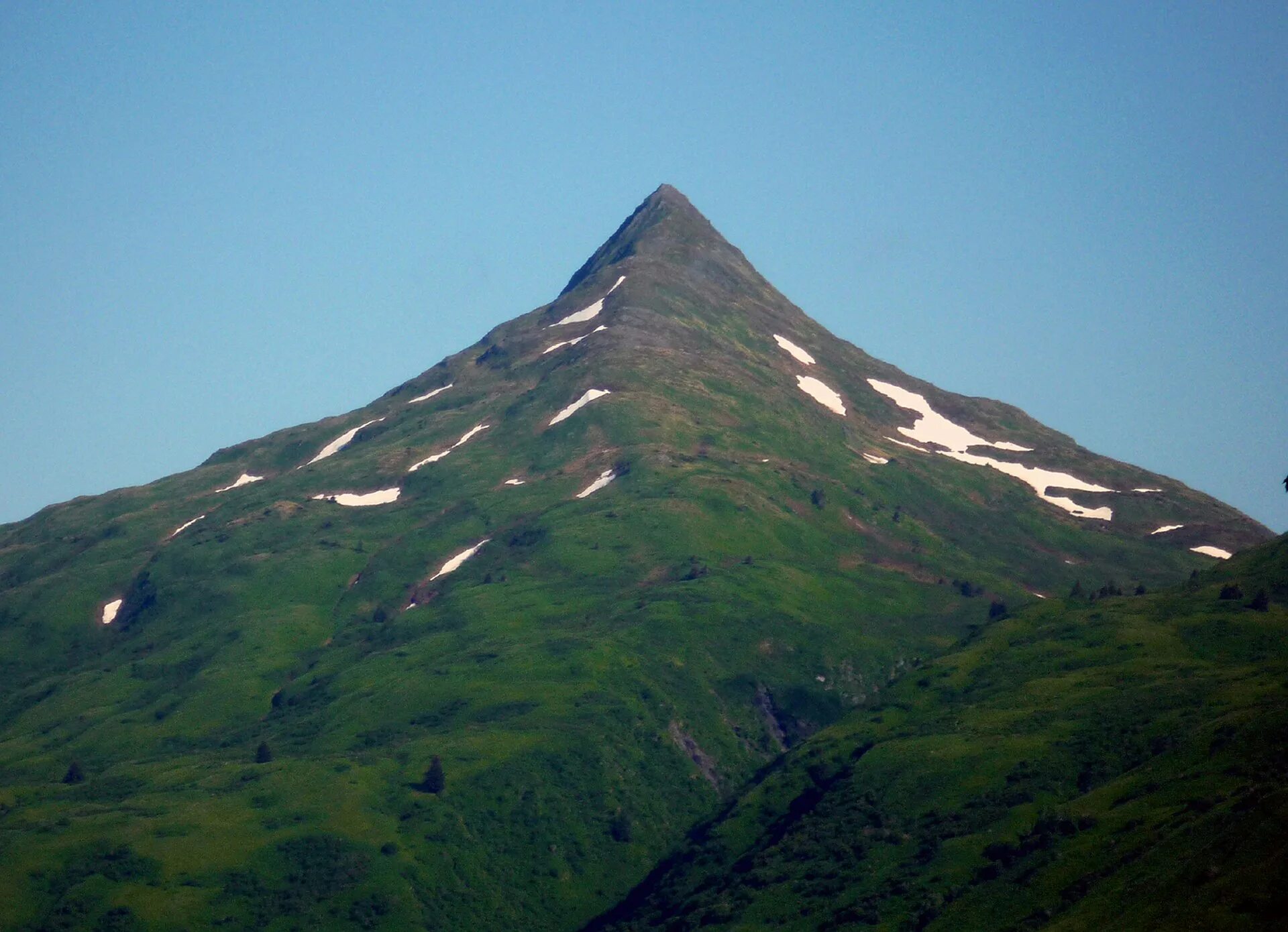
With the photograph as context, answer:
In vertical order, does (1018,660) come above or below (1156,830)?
above

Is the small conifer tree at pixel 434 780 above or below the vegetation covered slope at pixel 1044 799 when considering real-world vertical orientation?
above

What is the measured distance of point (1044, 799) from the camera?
14088 centimetres

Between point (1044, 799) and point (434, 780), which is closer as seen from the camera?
point (1044, 799)

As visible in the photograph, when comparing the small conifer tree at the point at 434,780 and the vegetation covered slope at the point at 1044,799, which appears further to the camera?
the small conifer tree at the point at 434,780

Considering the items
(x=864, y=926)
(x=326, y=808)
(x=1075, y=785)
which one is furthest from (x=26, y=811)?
(x=1075, y=785)

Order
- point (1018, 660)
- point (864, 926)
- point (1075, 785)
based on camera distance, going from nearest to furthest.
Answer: point (864, 926) < point (1075, 785) < point (1018, 660)

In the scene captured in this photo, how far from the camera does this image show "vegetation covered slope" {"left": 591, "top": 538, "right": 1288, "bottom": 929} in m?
105

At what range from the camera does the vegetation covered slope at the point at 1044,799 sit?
104688 millimetres

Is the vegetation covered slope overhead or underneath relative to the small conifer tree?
underneath

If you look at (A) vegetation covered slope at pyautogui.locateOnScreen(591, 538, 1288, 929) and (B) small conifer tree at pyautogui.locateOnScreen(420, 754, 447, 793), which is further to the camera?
(B) small conifer tree at pyautogui.locateOnScreen(420, 754, 447, 793)

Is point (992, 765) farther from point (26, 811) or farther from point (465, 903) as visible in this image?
point (26, 811)

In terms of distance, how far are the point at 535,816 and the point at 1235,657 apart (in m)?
89.1

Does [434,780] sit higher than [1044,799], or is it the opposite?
[434,780]

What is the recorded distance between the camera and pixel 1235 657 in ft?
570
